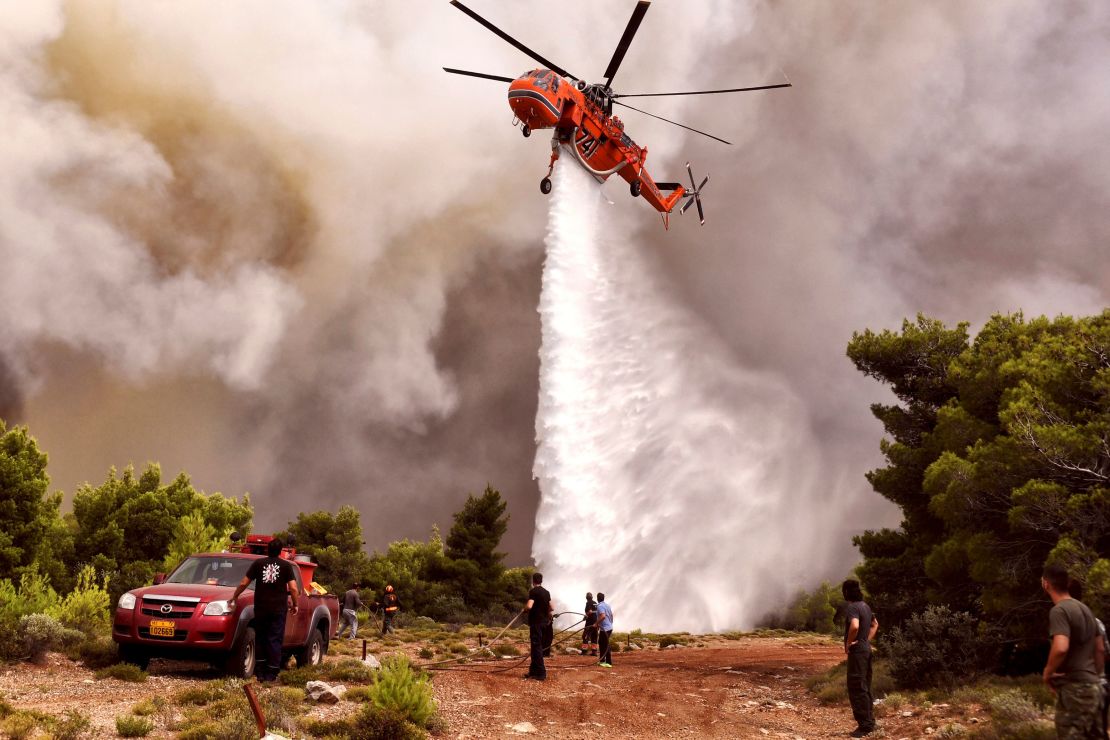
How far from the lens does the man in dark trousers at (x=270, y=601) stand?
11.4 m

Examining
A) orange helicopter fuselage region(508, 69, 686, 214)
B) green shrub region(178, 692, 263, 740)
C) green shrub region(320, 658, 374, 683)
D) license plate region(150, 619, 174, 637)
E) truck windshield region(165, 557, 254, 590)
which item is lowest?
green shrub region(320, 658, 374, 683)

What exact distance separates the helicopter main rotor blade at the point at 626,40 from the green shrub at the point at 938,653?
23.7 m

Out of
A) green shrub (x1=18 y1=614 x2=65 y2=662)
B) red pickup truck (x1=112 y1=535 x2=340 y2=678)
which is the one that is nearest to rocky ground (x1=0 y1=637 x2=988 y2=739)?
green shrub (x1=18 y1=614 x2=65 y2=662)

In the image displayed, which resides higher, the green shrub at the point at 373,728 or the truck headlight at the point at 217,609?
the truck headlight at the point at 217,609

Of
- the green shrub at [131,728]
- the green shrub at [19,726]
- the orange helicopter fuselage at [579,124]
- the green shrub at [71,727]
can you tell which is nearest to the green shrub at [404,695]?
the green shrub at [131,728]

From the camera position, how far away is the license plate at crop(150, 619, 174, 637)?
11.6 m

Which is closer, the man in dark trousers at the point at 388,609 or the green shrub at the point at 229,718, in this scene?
the green shrub at the point at 229,718

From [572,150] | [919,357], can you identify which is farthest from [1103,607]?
[572,150]

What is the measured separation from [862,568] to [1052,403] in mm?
6972

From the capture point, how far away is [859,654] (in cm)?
1091

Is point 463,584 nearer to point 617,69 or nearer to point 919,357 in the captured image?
point 617,69

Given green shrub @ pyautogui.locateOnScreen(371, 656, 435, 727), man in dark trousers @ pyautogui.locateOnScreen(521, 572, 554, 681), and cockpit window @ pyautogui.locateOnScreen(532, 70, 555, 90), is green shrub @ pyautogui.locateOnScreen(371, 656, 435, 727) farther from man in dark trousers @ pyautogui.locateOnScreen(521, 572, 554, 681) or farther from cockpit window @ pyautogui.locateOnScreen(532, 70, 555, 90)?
cockpit window @ pyautogui.locateOnScreen(532, 70, 555, 90)

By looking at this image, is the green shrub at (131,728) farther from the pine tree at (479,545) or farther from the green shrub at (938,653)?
the pine tree at (479,545)

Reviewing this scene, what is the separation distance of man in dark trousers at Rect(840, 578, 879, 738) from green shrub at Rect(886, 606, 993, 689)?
3.47 meters
